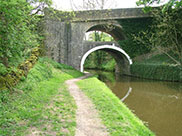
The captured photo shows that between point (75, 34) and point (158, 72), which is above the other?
point (75, 34)

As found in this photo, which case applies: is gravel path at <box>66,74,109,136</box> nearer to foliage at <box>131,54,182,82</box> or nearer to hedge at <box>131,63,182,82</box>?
foliage at <box>131,54,182,82</box>

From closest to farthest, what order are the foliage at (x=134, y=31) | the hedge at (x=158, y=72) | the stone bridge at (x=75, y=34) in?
the hedge at (x=158, y=72) < the stone bridge at (x=75, y=34) < the foliage at (x=134, y=31)

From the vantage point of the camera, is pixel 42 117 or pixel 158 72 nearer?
pixel 42 117

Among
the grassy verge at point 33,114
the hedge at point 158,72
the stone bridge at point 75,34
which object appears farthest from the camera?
the stone bridge at point 75,34

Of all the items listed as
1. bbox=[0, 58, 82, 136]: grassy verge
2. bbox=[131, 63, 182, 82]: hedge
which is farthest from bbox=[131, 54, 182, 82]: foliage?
bbox=[0, 58, 82, 136]: grassy verge

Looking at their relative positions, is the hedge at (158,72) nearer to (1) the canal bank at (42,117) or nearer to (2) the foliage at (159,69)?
(2) the foliage at (159,69)

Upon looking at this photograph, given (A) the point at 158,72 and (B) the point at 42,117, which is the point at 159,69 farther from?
(B) the point at 42,117

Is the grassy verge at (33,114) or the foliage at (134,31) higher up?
→ the foliage at (134,31)

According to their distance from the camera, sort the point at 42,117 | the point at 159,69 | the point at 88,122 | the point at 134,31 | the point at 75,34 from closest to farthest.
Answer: the point at 88,122
the point at 42,117
the point at 159,69
the point at 75,34
the point at 134,31

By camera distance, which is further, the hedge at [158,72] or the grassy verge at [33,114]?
the hedge at [158,72]

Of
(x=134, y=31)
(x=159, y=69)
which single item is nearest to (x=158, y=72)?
(x=159, y=69)

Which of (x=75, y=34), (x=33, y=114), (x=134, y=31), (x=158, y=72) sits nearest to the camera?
(x=33, y=114)

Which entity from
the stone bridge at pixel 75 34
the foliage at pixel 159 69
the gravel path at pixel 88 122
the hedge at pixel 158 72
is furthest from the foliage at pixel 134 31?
the gravel path at pixel 88 122

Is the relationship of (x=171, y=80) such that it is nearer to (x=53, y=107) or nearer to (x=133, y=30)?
(x=133, y=30)
